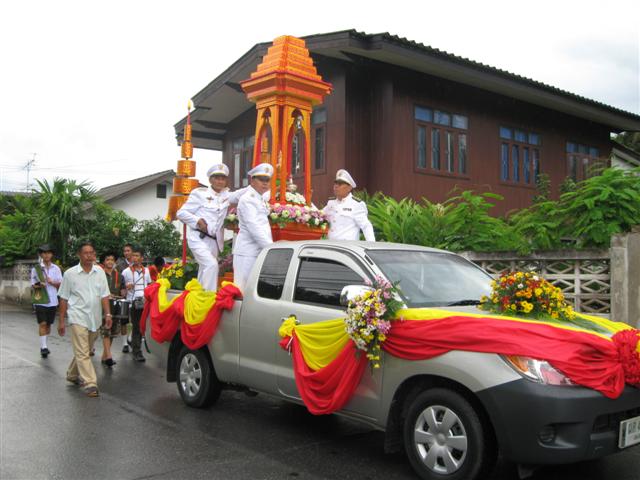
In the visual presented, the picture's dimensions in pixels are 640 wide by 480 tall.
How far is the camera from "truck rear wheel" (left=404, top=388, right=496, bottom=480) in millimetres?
4184

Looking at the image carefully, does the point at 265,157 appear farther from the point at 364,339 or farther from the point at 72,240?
the point at 72,240

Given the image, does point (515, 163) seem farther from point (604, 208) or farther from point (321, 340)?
point (321, 340)

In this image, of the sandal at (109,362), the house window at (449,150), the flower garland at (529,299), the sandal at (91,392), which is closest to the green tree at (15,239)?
the house window at (449,150)

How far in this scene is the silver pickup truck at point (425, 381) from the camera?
13.2 feet

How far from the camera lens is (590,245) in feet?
29.9

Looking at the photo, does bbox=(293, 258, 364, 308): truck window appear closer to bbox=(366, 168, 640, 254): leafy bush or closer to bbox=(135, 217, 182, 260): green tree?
bbox=(366, 168, 640, 254): leafy bush

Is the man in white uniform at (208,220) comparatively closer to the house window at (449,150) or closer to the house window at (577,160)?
the house window at (449,150)

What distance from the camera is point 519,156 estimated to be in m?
19.0

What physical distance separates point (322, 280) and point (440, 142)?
1205 cm

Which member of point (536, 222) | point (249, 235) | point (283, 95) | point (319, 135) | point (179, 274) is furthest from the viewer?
point (319, 135)

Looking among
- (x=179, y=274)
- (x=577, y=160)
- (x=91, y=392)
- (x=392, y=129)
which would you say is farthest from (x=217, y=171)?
(x=577, y=160)

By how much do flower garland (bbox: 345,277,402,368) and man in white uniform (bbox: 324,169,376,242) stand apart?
359 cm

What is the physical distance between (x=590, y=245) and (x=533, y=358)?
5695 millimetres

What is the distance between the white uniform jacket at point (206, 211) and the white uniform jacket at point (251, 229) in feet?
3.01
